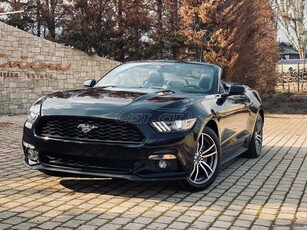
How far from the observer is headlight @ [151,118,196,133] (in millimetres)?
4293

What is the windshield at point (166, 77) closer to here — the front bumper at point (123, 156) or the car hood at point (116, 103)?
the car hood at point (116, 103)

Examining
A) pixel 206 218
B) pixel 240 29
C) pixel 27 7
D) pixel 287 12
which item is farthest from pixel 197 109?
pixel 287 12

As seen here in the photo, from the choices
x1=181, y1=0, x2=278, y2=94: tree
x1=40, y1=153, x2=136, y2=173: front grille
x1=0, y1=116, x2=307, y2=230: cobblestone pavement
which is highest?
x1=181, y1=0, x2=278, y2=94: tree

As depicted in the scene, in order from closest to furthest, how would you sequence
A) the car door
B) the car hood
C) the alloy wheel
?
the car hood → the alloy wheel → the car door

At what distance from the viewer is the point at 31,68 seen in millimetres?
16625

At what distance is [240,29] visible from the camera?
1903 cm

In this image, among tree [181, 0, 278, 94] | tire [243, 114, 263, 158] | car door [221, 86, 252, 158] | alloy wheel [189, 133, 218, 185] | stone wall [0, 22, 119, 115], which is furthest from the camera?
tree [181, 0, 278, 94]

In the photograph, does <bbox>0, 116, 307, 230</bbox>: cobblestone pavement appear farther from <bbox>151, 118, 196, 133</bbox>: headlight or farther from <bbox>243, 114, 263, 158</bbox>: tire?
<bbox>243, 114, 263, 158</bbox>: tire

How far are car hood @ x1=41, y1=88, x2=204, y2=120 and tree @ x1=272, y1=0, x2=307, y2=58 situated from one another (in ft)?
106

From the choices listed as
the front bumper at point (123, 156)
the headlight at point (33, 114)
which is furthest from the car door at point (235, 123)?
the headlight at point (33, 114)

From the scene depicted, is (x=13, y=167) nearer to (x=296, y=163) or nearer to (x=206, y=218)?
(x=206, y=218)

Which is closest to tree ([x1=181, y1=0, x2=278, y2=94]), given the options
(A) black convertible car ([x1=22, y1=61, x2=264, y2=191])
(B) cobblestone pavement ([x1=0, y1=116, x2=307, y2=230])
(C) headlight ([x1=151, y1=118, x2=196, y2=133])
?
(B) cobblestone pavement ([x1=0, y1=116, x2=307, y2=230])

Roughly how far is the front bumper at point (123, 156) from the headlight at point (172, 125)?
53 mm

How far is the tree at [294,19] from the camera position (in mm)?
37469
